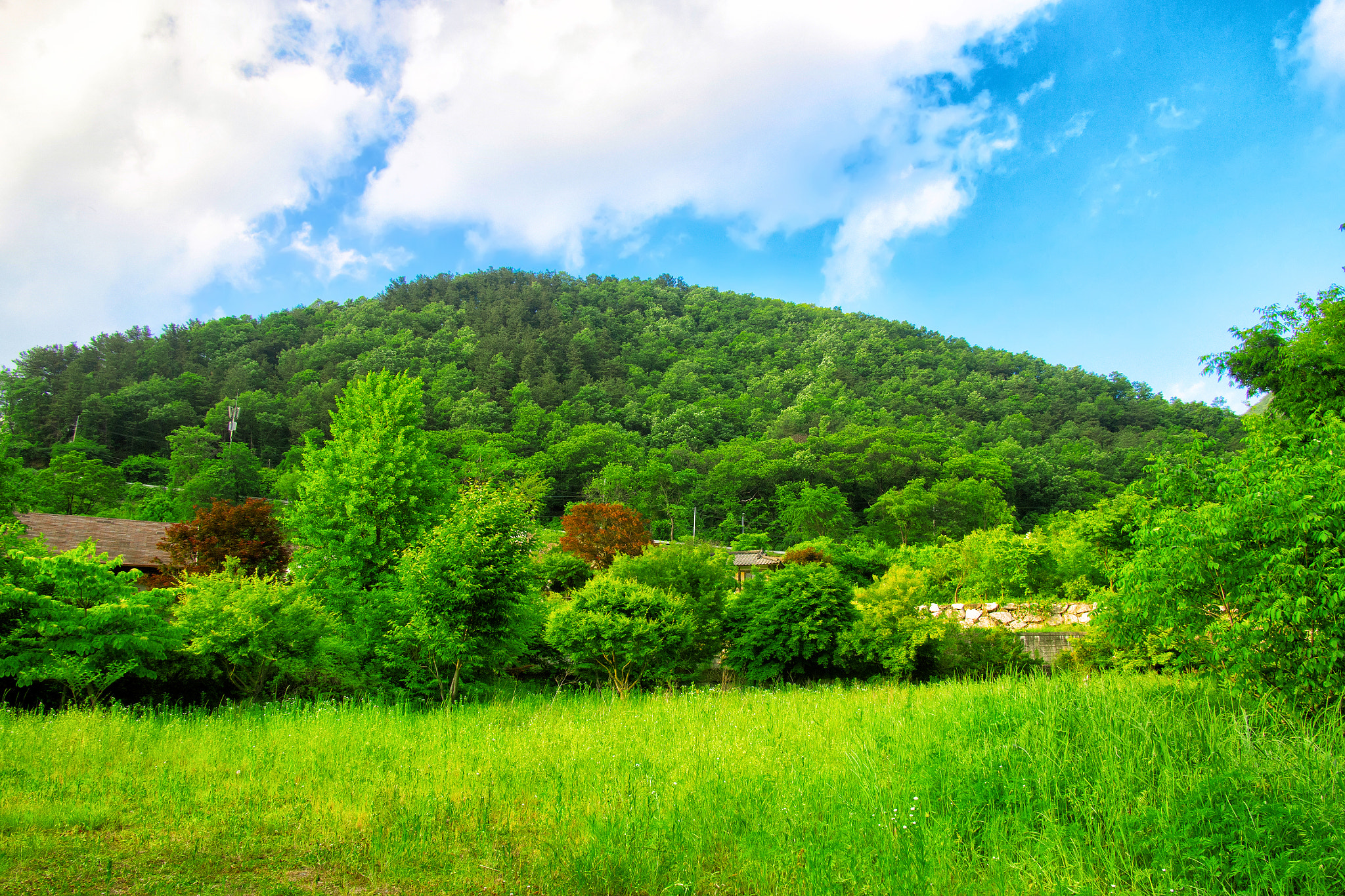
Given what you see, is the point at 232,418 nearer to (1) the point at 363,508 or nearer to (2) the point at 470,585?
(1) the point at 363,508

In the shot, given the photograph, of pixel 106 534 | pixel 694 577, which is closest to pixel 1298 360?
pixel 694 577

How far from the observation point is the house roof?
37938 millimetres

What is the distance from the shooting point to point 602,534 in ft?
99.1

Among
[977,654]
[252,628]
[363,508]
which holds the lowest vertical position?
[977,654]

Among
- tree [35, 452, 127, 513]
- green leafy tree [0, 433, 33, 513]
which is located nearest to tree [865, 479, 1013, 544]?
green leafy tree [0, 433, 33, 513]

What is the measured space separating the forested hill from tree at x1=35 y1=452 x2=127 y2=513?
19.0 meters

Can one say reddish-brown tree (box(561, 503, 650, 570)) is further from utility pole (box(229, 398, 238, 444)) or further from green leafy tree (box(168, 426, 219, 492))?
utility pole (box(229, 398, 238, 444))

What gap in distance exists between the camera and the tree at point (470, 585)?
13.6 meters

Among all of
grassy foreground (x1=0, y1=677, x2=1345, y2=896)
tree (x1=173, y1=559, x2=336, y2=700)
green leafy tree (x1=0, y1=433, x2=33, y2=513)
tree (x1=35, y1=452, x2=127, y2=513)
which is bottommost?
grassy foreground (x1=0, y1=677, x2=1345, y2=896)

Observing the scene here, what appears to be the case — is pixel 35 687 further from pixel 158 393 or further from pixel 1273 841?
pixel 158 393

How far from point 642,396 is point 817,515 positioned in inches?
1572

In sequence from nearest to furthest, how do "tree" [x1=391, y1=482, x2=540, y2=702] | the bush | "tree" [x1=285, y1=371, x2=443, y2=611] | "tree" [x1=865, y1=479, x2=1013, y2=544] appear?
"tree" [x1=391, y1=482, x2=540, y2=702]
"tree" [x1=285, y1=371, x2=443, y2=611]
the bush
"tree" [x1=865, y1=479, x2=1013, y2=544]

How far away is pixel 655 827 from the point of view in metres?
5.75

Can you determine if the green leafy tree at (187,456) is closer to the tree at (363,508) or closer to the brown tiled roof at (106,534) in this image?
the brown tiled roof at (106,534)
